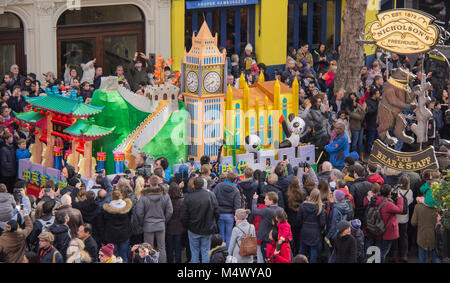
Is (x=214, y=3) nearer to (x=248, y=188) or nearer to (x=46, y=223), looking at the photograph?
(x=248, y=188)

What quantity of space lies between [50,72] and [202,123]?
6.35 m

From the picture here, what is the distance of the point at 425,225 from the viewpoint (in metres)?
14.3

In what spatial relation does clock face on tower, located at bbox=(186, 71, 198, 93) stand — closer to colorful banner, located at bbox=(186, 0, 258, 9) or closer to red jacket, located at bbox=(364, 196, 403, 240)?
red jacket, located at bbox=(364, 196, 403, 240)

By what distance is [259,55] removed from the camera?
2733 centimetres

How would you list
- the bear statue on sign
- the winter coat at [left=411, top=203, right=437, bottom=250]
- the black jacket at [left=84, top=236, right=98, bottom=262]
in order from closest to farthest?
the black jacket at [left=84, top=236, right=98, bottom=262] → the winter coat at [left=411, top=203, right=437, bottom=250] → the bear statue on sign

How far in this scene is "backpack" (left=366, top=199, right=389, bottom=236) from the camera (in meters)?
14.2

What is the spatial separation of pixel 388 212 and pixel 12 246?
5.86 metres

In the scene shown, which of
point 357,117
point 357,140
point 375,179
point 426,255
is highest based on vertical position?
point 357,117

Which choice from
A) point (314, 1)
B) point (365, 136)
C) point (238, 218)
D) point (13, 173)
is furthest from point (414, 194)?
point (314, 1)

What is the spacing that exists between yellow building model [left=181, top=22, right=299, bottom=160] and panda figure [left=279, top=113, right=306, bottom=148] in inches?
23.3

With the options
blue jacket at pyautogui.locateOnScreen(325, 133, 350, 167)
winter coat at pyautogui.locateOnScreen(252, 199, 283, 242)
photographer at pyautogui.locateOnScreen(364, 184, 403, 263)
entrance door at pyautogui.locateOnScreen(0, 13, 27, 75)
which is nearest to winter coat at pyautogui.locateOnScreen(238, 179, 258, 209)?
winter coat at pyautogui.locateOnScreen(252, 199, 283, 242)

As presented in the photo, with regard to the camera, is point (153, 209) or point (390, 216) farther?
point (390, 216)

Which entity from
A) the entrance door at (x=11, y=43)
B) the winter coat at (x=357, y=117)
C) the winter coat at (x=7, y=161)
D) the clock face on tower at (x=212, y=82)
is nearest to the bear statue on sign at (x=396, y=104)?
the winter coat at (x=357, y=117)

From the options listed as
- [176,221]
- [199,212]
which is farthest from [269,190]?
[176,221]
